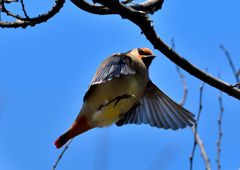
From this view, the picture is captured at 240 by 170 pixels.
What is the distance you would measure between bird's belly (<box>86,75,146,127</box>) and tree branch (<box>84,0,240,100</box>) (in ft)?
1.74

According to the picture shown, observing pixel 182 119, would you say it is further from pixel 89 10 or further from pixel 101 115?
pixel 89 10

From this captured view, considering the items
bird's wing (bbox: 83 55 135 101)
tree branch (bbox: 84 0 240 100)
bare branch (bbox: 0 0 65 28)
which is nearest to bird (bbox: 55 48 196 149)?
bird's wing (bbox: 83 55 135 101)

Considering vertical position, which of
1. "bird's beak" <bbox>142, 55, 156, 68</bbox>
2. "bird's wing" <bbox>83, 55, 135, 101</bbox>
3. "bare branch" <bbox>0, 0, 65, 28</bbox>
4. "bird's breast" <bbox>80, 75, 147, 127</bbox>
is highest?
"bird's beak" <bbox>142, 55, 156, 68</bbox>

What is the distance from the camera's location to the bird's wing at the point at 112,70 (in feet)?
10.1

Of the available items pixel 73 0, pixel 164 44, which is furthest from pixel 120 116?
pixel 73 0

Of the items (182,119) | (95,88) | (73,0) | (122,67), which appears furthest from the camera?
(182,119)

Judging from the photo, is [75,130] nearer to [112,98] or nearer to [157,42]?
[112,98]

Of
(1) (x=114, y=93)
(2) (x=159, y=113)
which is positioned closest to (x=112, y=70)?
(1) (x=114, y=93)

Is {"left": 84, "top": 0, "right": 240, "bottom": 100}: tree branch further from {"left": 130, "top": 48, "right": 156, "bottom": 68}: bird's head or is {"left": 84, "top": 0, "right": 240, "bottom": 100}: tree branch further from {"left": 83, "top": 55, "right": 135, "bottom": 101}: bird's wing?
{"left": 130, "top": 48, "right": 156, "bottom": 68}: bird's head

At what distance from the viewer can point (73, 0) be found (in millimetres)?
2721

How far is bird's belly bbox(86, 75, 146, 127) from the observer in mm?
3264

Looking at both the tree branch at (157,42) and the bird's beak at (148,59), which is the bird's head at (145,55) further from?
the tree branch at (157,42)

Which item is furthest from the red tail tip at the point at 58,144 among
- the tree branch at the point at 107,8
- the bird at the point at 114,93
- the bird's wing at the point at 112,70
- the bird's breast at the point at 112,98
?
the tree branch at the point at 107,8

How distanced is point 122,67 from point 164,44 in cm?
47
